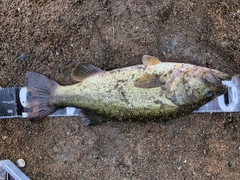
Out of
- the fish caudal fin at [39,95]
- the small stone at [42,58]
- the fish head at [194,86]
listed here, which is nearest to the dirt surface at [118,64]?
the small stone at [42,58]

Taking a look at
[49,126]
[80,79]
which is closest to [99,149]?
[49,126]

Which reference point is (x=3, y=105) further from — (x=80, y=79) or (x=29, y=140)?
(x=80, y=79)

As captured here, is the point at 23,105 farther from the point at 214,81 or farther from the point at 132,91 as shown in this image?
the point at 214,81

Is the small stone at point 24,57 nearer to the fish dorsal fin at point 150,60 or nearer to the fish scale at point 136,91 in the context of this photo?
the fish scale at point 136,91

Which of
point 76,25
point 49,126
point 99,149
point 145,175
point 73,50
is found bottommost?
point 145,175

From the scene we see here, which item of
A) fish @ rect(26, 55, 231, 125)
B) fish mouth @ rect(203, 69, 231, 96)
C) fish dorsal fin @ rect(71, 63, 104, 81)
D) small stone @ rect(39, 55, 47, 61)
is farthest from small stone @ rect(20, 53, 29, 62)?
fish mouth @ rect(203, 69, 231, 96)

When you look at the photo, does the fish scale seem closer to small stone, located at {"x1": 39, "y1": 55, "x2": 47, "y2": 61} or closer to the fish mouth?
the fish mouth
